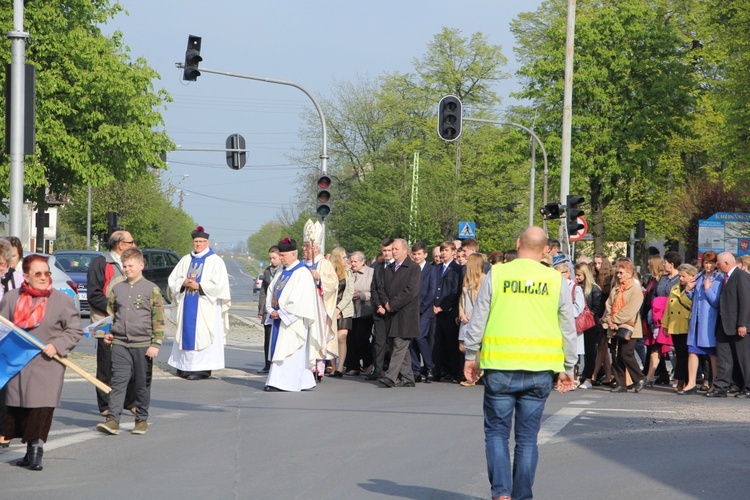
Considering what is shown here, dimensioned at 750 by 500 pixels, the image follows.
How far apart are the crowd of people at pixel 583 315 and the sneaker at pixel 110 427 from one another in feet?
14.8

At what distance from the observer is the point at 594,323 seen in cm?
1611

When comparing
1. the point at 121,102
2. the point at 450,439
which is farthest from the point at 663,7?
the point at 450,439

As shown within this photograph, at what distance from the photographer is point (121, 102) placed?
37.5 metres

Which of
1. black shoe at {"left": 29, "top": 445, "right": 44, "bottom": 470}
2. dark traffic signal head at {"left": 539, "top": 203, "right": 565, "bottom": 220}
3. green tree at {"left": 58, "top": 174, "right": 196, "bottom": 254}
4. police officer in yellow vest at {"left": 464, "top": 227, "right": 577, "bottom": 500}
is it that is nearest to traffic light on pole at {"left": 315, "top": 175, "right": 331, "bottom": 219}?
dark traffic signal head at {"left": 539, "top": 203, "right": 565, "bottom": 220}

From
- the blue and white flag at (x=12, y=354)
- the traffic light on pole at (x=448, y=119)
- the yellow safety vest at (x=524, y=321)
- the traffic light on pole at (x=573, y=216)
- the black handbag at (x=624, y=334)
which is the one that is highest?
the traffic light on pole at (x=448, y=119)

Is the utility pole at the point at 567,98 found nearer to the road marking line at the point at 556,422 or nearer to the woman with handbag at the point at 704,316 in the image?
the woman with handbag at the point at 704,316

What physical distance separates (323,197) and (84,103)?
15.8 meters

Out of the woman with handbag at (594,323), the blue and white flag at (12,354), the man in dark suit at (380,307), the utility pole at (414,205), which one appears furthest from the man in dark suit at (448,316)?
the utility pole at (414,205)

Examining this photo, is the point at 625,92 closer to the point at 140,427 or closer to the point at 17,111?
the point at 17,111

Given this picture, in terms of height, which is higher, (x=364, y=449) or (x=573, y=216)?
(x=573, y=216)

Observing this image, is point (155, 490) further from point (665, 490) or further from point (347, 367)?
point (347, 367)

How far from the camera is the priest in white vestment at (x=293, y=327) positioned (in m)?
14.9

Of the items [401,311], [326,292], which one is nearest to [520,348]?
[401,311]

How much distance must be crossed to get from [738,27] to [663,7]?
1653 cm
